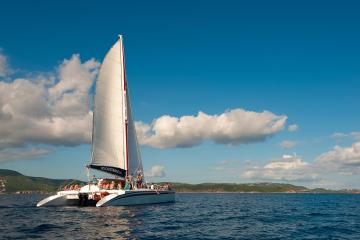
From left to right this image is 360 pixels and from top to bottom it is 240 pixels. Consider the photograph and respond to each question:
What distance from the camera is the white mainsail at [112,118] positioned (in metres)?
50.8

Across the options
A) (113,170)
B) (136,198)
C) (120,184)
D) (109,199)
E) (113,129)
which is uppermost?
(113,129)

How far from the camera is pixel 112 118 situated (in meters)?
51.5

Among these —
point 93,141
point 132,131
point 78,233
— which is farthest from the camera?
point 132,131

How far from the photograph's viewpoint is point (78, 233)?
2566 cm

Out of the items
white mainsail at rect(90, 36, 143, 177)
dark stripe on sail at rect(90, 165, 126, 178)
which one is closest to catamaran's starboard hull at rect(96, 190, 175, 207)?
dark stripe on sail at rect(90, 165, 126, 178)

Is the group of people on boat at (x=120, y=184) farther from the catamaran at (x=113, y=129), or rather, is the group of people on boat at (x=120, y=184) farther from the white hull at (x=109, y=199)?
the white hull at (x=109, y=199)

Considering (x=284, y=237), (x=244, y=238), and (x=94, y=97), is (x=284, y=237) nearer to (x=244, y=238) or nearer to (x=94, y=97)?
(x=244, y=238)

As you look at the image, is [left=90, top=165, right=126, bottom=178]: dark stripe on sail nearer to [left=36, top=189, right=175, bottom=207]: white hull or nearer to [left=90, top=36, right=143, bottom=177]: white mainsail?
[left=90, top=36, right=143, bottom=177]: white mainsail

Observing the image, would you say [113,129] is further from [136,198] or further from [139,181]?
[136,198]

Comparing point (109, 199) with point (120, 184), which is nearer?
point (109, 199)

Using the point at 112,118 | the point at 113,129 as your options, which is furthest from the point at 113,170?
the point at 112,118

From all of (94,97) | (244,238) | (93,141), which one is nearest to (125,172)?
(93,141)

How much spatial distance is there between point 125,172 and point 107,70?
1227cm

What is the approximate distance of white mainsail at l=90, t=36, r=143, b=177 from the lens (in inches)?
2000
